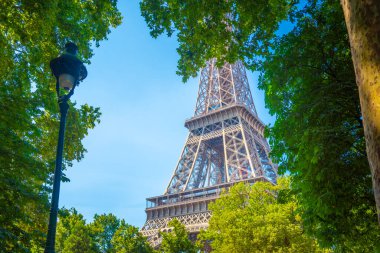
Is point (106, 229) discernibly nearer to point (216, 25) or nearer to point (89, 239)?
point (89, 239)

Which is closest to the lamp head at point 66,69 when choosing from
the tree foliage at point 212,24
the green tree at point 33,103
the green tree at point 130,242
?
the green tree at point 33,103

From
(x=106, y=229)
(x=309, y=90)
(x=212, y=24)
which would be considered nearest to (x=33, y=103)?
(x=212, y=24)

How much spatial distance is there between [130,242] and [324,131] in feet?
70.7

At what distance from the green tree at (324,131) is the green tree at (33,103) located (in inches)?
247

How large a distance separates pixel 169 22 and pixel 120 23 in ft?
8.51

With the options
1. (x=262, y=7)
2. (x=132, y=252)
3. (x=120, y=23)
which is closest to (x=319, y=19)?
(x=262, y=7)

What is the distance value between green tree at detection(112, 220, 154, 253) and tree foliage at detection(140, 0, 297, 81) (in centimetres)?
1828

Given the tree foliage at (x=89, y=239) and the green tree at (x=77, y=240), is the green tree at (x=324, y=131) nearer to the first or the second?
the tree foliage at (x=89, y=239)

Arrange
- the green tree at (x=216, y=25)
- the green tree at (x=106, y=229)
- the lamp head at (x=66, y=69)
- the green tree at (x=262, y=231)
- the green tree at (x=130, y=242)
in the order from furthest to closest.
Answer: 1. the green tree at (x=106, y=229)
2. the green tree at (x=130, y=242)
3. the green tree at (x=262, y=231)
4. the green tree at (x=216, y=25)
5. the lamp head at (x=66, y=69)

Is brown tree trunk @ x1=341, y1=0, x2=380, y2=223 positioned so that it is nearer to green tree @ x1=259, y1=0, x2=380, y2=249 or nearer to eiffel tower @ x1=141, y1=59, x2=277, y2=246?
green tree @ x1=259, y1=0, x2=380, y2=249

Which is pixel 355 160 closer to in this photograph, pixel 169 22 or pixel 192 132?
pixel 169 22

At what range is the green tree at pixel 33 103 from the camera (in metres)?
8.88

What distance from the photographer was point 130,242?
86.3ft

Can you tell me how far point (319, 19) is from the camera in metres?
10.8
